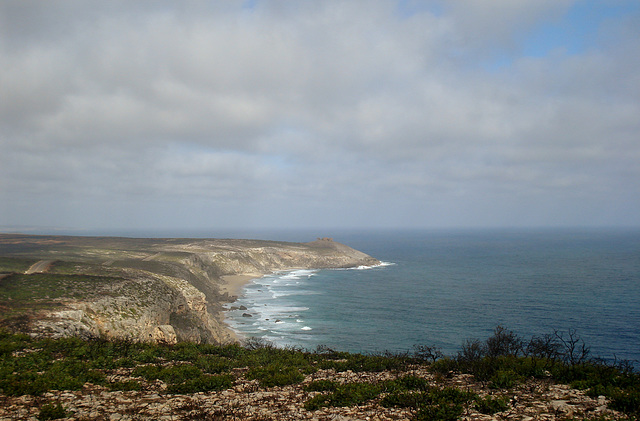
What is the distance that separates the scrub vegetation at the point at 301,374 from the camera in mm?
9148

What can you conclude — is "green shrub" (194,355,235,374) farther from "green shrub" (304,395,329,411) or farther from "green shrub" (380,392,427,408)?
"green shrub" (380,392,427,408)

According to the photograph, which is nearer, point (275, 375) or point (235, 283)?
point (275, 375)

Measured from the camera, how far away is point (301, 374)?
1226cm

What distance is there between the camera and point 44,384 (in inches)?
390

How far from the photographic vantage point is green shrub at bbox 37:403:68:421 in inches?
320

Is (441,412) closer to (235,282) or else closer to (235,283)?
(235,283)

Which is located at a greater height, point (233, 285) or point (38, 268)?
point (38, 268)

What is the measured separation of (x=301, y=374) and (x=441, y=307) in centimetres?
5474

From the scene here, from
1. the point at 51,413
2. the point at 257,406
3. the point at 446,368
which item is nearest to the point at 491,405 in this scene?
the point at 446,368

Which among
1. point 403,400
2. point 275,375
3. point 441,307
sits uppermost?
point 403,400

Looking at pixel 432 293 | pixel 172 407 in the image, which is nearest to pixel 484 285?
pixel 432 293

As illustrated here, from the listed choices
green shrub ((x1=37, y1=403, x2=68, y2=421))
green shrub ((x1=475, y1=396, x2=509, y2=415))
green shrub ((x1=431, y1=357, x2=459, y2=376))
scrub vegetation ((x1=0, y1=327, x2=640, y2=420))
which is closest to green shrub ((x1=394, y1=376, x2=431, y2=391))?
scrub vegetation ((x1=0, y1=327, x2=640, y2=420))

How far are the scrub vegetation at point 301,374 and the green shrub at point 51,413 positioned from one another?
22 mm

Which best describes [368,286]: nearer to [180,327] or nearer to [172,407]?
[180,327]
